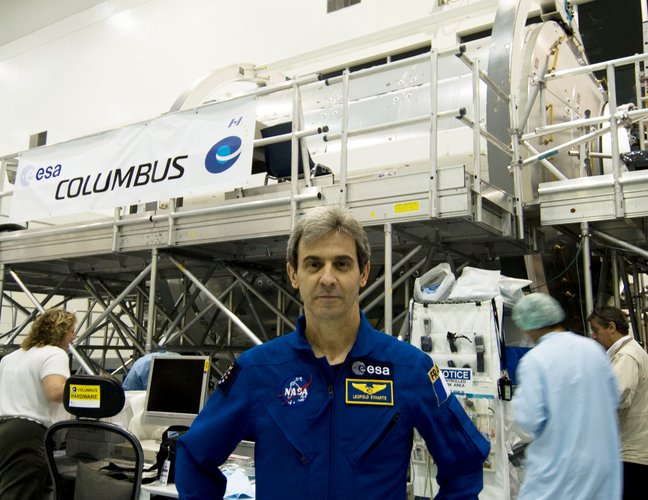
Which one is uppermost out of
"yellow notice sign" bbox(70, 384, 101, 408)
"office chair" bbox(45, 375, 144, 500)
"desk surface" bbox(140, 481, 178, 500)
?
"yellow notice sign" bbox(70, 384, 101, 408)

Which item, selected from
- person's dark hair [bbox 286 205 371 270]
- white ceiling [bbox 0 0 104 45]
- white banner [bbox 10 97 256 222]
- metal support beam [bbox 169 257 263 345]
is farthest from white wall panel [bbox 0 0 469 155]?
person's dark hair [bbox 286 205 371 270]

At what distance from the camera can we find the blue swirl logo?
4953mm

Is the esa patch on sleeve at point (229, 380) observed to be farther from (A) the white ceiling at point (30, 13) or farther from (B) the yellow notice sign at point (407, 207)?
(A) the white ceiling at point (30, 13)

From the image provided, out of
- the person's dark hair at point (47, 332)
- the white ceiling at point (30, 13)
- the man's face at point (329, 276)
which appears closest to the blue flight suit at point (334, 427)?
the man's face at point (329, 276)

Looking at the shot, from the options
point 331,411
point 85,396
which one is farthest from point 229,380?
point 85,396

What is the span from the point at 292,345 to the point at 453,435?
0.51m

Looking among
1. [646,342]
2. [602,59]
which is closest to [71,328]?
[646,342]

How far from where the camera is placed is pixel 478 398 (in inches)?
146

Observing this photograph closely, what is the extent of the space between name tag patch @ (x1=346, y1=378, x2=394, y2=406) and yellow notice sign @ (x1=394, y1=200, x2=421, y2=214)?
271 cm

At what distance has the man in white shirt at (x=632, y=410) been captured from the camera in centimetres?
340

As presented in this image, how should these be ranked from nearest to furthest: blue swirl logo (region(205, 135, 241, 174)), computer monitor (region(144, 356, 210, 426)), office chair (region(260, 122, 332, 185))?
1. computer monitor (region(144, 356, 210, 426))
2. blue swirl logo (region(205, 135, 241, 174))
3. office chair (region(260, 122, 332, 185))

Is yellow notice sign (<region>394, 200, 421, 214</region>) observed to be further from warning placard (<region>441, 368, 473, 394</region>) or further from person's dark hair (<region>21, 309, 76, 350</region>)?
person's dark hair (<region>21, 309, 76, 350</region>)

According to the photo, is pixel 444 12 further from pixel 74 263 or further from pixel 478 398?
pixel 478 398

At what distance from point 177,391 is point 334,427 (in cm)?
286
